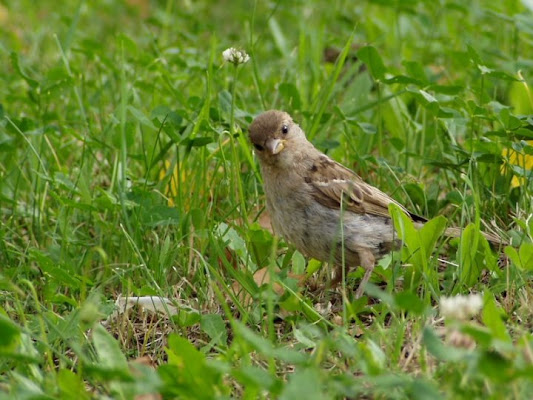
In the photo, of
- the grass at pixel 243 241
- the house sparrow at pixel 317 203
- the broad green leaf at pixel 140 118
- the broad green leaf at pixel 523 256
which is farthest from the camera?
the broad green leaf at pixel 140 118

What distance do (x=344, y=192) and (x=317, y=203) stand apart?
14 centimetres

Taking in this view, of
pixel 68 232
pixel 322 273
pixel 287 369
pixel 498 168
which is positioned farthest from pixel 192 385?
pixel 498 168

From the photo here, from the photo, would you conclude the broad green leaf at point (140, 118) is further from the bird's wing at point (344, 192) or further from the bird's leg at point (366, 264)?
→ the bird's leg at point (366, 264)

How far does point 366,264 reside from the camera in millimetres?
4133

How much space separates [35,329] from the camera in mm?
3535

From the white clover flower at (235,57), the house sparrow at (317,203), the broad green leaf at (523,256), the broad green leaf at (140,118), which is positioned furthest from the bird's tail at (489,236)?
the broad green leaf at (140,118)

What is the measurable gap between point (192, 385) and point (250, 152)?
2000 mm

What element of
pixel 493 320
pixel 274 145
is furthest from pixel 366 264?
pixel 493 320

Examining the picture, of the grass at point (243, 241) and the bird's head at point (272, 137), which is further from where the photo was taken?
the bird's head at point (272, 137)

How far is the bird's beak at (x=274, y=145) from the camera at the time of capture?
4.36m

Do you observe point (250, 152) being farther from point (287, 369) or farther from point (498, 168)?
point (287, 369)

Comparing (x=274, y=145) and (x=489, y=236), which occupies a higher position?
(x=274, y=145)

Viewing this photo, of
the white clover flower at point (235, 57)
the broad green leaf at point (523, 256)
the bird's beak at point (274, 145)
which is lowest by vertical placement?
the broad green leaf at point (523, 256)

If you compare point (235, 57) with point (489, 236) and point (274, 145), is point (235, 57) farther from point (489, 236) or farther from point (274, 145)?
point (489, 236)
